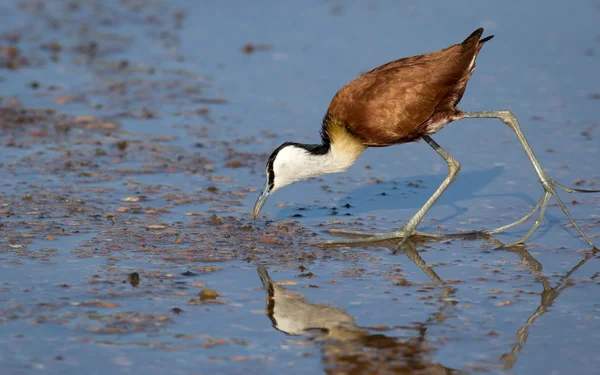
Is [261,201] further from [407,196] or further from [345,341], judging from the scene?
[345,341]

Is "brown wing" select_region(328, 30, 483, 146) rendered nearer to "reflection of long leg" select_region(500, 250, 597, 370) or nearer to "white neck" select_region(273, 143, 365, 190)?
"white neck" select_region(273, 143, 365, 190)

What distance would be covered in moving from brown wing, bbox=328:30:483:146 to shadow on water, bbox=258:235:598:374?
3.98 feet

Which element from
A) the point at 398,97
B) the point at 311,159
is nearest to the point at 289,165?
the point at 311,159

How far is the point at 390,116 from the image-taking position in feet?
22.9

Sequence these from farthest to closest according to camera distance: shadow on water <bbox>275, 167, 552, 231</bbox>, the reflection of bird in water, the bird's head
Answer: shadow on water <bbox>275, 167, 552, 231</bbox>
the bird's head
the reflection of bird in water

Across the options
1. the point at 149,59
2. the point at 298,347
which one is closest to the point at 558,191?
the point at 298,347

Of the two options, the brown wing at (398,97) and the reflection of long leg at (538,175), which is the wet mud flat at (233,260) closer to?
the reflection of long leg at (538,175)

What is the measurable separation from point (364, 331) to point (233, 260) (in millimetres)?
1531

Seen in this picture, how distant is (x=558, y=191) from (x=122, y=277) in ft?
13.1

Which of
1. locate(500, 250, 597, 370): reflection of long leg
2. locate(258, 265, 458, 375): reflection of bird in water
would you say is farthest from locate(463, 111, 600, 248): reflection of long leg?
locate(258, 265, 458, 375): reflection of bird in water

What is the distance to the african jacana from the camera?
700 centimetres

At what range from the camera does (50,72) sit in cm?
1225

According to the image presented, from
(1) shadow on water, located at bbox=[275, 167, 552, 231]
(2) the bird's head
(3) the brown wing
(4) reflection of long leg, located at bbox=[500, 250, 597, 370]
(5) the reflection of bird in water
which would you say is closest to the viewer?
(5) the reflection of bird in water

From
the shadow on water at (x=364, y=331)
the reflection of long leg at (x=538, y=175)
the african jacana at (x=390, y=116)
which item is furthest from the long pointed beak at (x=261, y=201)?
the reflection of long leg at (x=538, y=175)
